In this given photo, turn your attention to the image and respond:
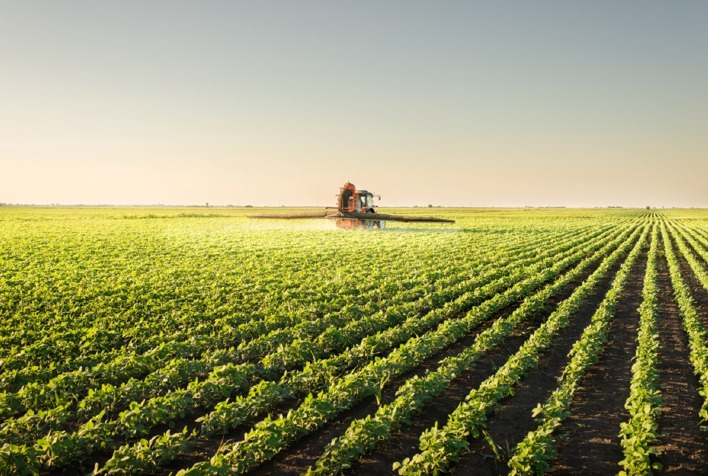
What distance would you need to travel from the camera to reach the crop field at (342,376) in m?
5.21

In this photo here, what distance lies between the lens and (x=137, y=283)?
46.9ft

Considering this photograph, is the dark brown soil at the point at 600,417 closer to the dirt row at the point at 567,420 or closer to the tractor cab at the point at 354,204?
the dirt row at the point at 567,420

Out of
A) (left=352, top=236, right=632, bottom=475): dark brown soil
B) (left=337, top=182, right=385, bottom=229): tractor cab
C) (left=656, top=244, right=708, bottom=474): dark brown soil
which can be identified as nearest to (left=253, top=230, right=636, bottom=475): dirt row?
(left=352, top=236, right=632, bottom=475): dark brown soil

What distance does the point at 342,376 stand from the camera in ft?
25.0

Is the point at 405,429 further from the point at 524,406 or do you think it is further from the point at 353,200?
the point at 353,200

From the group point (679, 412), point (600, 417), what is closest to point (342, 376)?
point (600, 417)

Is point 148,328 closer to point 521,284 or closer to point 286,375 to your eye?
point 286,375

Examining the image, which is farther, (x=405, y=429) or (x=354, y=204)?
(x=354, y=204)

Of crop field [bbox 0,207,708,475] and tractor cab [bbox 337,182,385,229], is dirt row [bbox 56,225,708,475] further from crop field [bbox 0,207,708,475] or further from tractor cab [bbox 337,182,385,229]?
tractor cab [bbox 337,182,385,229]

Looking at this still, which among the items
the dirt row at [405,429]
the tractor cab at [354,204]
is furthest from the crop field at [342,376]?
the tractor cab at [354,204]

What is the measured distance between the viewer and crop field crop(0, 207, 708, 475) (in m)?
5.21

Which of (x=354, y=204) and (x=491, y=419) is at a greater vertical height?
(x=354, y=204)

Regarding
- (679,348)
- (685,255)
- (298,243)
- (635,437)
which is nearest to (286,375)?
(635,437)

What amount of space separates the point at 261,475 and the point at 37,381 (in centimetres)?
480
